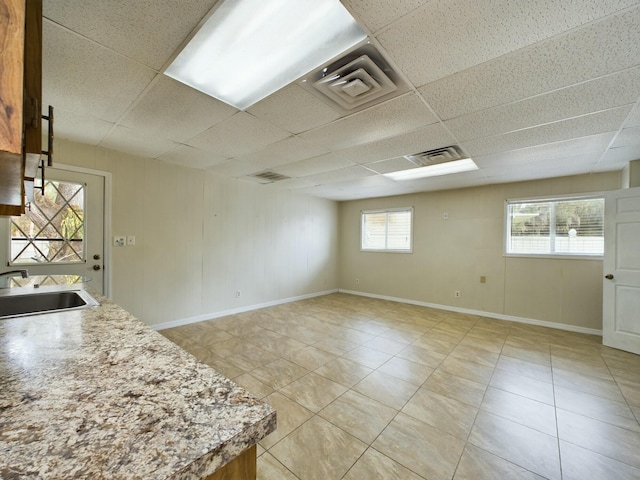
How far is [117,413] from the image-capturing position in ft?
1.95

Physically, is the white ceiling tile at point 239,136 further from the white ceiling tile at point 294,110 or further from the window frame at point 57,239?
the window frame at point 57,239

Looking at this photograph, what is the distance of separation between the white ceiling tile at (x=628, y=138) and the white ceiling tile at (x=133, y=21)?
360 cm

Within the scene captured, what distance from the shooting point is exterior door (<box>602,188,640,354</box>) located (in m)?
3.12

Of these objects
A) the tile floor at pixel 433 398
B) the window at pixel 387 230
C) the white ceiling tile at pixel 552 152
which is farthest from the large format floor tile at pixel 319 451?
the window at pixel 387 230

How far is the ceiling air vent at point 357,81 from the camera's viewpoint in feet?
5.38

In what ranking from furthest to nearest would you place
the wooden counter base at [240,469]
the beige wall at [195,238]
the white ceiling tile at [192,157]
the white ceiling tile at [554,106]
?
the beige wall at [195,238]
the white ceiling tile at [192,157]
the white ceiling tile at [554,106]
the wooden counter base at [240,469]

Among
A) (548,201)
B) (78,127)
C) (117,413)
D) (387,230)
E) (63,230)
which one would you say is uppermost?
(78,127)

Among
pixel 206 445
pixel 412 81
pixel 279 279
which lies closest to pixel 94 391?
pixel 206 445

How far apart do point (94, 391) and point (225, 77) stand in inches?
76.2

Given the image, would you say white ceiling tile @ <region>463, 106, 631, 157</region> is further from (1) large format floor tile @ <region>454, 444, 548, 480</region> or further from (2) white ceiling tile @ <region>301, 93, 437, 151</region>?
(1) large format floor tile @ <region>454, 444, 548, 480</region>

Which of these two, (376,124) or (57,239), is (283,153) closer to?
(376,124)

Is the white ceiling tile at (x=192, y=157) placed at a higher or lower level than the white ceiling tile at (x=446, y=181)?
higher

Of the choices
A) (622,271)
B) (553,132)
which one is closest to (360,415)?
(553,132)

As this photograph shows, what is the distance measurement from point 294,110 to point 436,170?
260 centimetres
